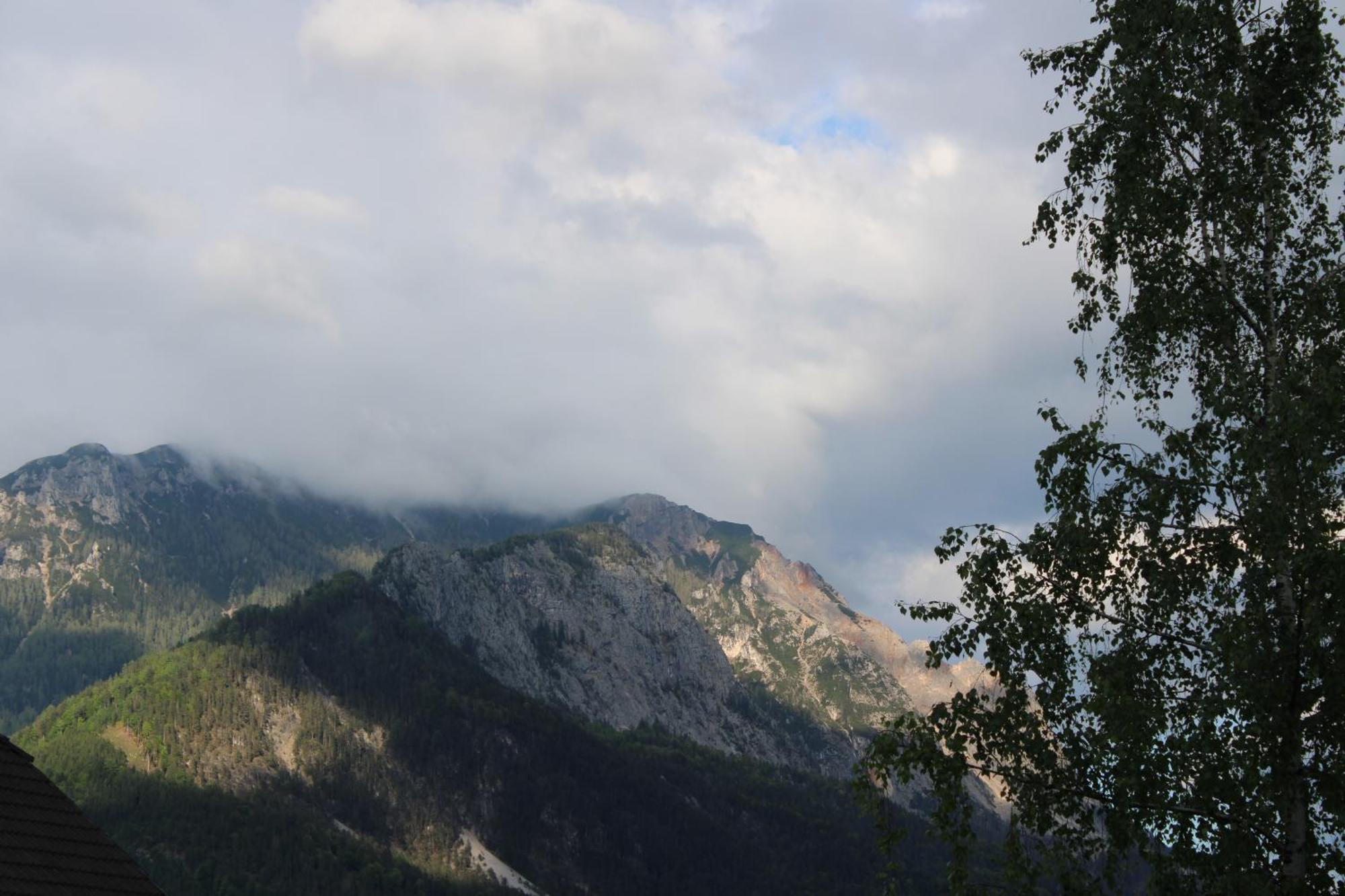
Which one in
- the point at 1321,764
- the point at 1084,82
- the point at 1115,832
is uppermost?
the point at 1084,82

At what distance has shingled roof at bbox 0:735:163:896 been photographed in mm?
16625

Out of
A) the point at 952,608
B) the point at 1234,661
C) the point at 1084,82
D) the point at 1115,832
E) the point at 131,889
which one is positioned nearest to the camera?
the point at 131,889

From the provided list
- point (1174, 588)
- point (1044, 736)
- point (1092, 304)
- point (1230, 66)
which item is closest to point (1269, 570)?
point (1174, 588)

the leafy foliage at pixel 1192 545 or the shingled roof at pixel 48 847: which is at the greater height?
the leafy foliage at pixel 1192 545

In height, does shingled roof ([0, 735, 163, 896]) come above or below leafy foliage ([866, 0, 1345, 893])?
below

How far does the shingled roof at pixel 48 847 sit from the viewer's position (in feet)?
54.5

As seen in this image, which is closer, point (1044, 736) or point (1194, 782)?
point (1194, 782)

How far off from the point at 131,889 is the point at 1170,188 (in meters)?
21.1

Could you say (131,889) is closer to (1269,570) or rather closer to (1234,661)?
(1234,661)

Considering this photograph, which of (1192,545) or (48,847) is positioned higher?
(1192,545)

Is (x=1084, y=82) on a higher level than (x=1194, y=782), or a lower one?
higher

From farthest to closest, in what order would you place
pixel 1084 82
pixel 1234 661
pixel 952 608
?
pixel 1084 82 → pixel 952 608 → pixel 1234 661

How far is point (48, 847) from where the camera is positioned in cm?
1712

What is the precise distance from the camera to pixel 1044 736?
2200cm
